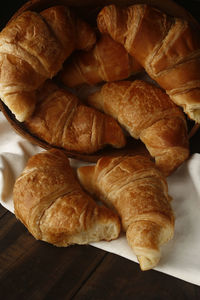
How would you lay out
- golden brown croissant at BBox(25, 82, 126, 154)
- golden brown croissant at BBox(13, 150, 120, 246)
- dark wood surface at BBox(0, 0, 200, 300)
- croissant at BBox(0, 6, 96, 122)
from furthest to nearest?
golden brown croissant at BBox(25, 82, 126, 154) < croissant at BBox(0, 6, 96, 122) < golden brown croissant at BBox(13, 150, 120, 246) < dark wood surface at BBox(0, 0, 200, 300)

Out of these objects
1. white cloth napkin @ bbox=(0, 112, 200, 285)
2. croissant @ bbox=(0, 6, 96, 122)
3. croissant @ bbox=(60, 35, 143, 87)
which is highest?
croissant @ bbox=(0, 6, 96, 122)

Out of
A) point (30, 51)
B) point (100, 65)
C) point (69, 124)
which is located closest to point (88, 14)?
point (100, 65)

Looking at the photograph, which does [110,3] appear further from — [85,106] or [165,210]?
[165,210]

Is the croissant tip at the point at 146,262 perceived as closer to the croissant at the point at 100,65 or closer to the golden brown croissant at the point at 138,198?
the golden brown croissant at the point at 138,198

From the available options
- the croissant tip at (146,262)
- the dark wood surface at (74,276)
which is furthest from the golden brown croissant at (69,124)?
the croissant tip at (146,262)

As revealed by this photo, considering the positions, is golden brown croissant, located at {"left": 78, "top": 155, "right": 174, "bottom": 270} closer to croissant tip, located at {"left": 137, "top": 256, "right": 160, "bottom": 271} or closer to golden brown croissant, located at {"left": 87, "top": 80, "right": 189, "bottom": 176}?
croissant tip, located at {"left": 137, "top": 256, "right": 160, "bottom": 271}

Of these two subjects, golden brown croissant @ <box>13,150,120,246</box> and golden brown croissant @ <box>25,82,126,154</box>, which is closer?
golden brown croissant @ <box>13,150,120,246</box>

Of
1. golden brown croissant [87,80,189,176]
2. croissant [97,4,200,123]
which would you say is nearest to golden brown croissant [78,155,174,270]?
golden brown croissant [87,80,189,176]
